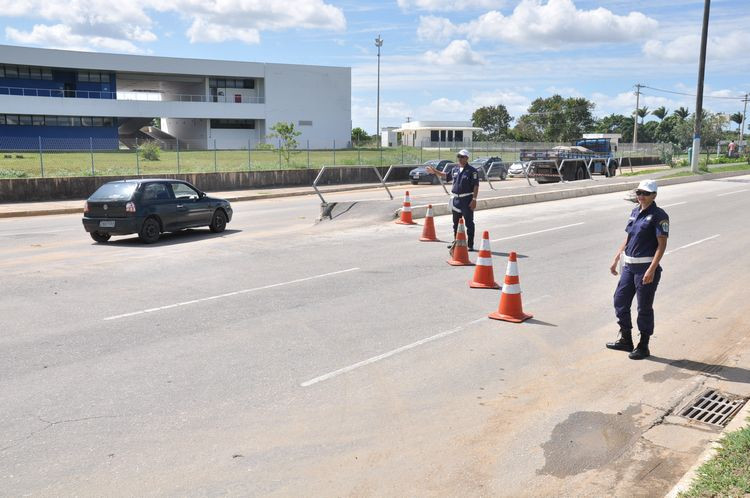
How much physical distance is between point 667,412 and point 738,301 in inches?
184

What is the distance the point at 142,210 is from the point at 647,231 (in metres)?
11.0

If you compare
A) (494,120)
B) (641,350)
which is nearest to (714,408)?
(641,350)

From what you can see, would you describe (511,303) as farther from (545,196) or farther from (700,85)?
(700,85)

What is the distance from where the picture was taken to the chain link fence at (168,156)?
111 ft

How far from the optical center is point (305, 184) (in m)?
34.2

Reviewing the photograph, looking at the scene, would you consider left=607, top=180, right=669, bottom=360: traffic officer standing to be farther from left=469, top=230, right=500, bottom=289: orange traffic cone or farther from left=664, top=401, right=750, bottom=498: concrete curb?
left=469, top=230, right=500, bottom=289: orange traffic cone

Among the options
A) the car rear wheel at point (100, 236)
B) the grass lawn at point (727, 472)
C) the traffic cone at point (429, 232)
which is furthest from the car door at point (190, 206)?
the grass lawn at point (727, 472)

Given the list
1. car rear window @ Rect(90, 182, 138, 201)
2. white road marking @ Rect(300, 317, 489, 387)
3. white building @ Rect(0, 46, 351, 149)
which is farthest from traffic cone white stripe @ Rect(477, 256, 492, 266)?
white building @ Rect(0, 46, 351, 149)

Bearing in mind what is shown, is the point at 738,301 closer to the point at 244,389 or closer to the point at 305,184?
the point at 244,389

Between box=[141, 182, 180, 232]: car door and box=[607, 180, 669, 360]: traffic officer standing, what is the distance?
10.8m

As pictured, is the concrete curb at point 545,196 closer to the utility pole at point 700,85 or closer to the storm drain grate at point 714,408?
the utility pole at point 700,85

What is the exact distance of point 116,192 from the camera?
49.0 feet

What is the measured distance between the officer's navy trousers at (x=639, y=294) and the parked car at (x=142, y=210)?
1065 cm

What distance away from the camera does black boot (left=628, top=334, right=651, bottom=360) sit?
22.9ft
